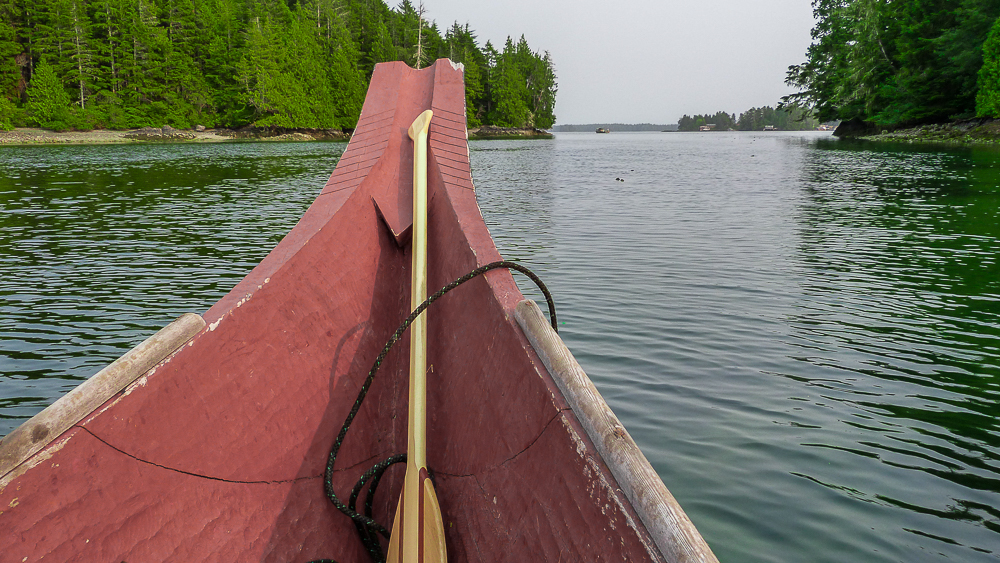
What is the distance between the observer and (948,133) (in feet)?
115

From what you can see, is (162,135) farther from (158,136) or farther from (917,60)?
(917,60)

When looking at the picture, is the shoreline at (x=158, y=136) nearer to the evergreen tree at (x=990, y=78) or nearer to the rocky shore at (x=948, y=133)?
the rocky shore at (x=948, y=133)

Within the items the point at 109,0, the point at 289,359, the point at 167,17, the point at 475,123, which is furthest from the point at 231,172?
the point at 475,123

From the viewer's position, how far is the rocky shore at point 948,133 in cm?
3083

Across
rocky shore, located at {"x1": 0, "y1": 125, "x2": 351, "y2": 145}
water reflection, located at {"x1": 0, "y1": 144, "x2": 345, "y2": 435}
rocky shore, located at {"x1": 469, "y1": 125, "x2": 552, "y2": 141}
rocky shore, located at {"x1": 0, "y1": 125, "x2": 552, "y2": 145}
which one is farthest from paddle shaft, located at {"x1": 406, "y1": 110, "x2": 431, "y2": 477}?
rocky shore, located at {"x1": 469, "y1": 125, "x2": 552, "y2": 141}

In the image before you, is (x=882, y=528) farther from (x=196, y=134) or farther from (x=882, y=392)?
(x=196, y=134)

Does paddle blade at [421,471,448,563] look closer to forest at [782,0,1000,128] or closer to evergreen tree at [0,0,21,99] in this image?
forest at [782,0,1000,128]

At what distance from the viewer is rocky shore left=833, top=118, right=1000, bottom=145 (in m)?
30.8

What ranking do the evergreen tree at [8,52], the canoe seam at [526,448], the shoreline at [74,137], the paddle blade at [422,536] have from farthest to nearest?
the evergreen tree at [8,52]
the shoreline at [74,137]
the paddle blade at [422,536]
the canoe seam at [526,448]

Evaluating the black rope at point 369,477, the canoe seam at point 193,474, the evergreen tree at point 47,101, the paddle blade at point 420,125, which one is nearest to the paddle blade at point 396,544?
the black rope at point 369,477

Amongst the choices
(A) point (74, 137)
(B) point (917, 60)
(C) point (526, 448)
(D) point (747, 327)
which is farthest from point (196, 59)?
(C) point (526, 448)

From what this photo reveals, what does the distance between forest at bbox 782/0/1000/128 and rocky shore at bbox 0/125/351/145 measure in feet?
154

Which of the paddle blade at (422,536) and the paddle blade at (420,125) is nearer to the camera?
the paddle blade at (422,536)

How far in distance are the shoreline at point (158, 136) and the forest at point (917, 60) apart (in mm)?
39858
